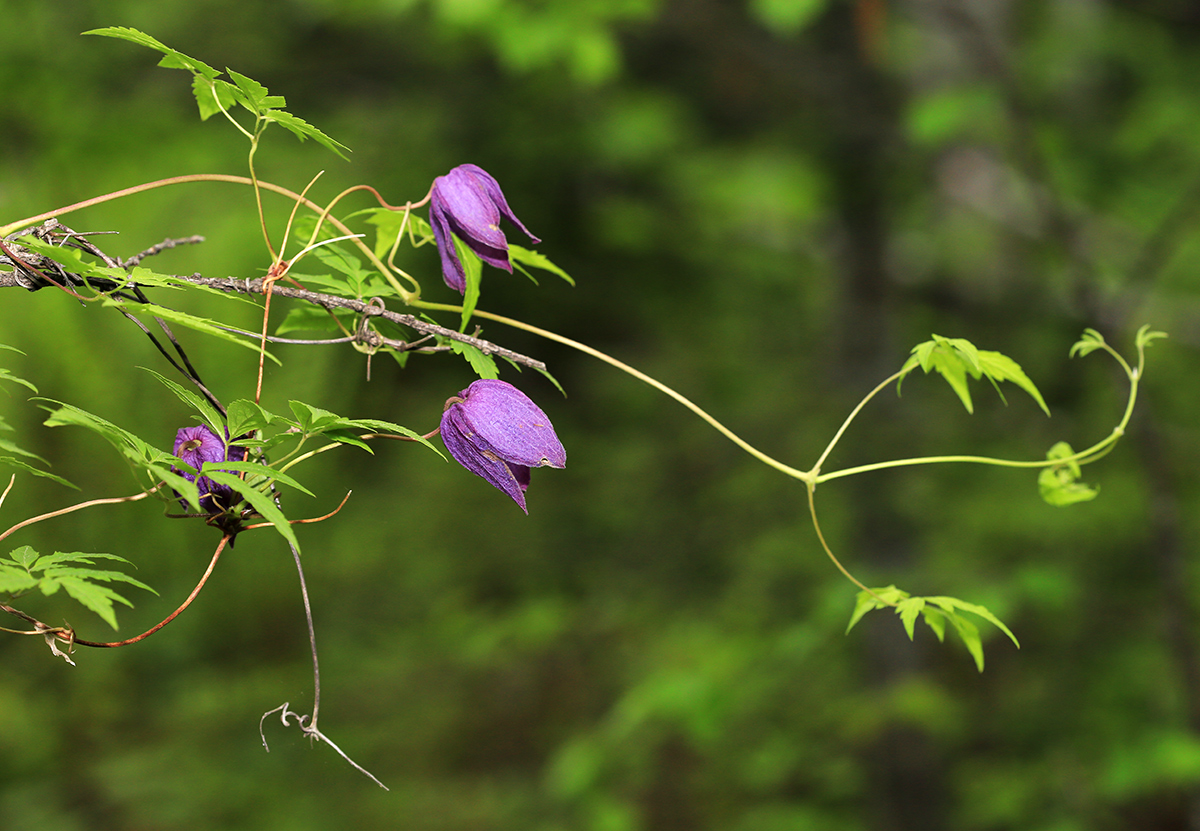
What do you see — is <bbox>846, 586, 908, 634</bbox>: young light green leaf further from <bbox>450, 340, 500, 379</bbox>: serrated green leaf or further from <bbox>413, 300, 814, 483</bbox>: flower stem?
<bbox>450, 340, 500, 379</bbox>: serrated green leaf

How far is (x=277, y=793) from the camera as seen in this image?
2756 millimetres

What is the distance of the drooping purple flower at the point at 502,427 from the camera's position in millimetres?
623

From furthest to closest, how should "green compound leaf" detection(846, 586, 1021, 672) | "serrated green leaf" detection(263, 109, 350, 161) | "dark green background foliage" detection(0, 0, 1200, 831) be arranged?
"dark green background foliage" detection(0, 0, 1200, 831) < "green compound leaf" detection(846, 586, 1021, 672) < "serrated green leaf" detection(263, 109, 350, 161)

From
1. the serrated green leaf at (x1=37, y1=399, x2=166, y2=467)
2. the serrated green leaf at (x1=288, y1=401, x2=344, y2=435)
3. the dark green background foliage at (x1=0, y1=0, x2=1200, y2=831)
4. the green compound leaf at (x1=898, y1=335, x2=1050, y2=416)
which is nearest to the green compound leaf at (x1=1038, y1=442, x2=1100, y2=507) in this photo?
the green compound leaf at (x1=898, y1=335, x2=1050, y2=416)

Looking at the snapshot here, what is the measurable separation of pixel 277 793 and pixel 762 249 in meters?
2.32

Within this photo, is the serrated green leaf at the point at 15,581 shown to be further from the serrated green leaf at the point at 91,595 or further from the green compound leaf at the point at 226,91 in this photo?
the green compound leaf at the point at 226,91

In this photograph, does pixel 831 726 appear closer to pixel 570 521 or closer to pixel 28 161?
pixel 570 521

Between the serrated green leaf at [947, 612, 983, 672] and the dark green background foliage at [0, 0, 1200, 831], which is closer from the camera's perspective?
the serrated green leaf at [947, 612, 983, 672]

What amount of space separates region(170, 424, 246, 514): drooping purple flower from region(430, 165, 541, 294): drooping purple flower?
195 millimetres

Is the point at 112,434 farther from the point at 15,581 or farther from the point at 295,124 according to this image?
the point at 295,124

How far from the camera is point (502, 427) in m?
0.62

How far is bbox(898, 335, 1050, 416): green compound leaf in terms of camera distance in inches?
24.6

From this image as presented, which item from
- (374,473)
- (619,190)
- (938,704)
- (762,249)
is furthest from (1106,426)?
(374,473)

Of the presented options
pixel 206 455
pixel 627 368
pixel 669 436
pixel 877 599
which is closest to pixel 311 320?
pixel 206 455
